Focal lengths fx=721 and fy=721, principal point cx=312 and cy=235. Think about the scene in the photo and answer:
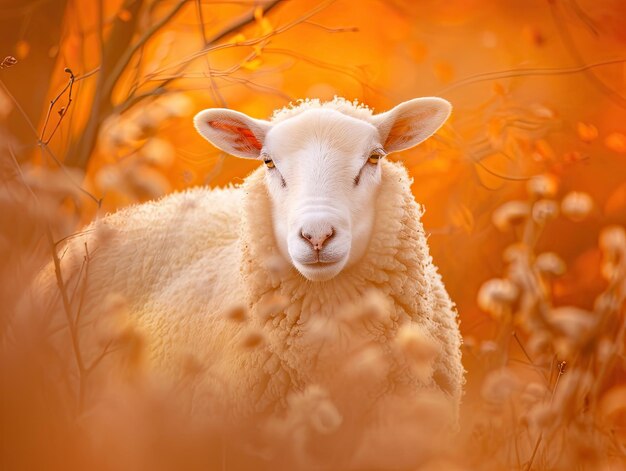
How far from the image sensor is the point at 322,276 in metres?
2.89

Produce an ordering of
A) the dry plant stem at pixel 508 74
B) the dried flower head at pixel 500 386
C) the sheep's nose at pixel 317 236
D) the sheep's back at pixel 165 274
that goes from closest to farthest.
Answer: the dried flower head at pixel 500 386, the sheep's nose at pixel 317 236, the sheep's back at pixel 165 274, the dry plant stem at pixel 508 74

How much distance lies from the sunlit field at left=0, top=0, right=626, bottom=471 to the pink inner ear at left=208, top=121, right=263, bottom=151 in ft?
0.67

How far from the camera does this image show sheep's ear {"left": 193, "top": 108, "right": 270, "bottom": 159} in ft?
10.8

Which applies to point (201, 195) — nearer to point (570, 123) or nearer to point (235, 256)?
point (235, 256)

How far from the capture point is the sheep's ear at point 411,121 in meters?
3.26

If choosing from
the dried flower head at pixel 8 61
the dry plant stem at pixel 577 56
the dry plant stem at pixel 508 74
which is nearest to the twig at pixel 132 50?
the dried flower head at pixel 8 61

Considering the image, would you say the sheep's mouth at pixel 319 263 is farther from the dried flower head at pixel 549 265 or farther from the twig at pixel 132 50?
the twig at pixel 132 50

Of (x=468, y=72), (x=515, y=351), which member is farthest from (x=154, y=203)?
(x=515, y=351)

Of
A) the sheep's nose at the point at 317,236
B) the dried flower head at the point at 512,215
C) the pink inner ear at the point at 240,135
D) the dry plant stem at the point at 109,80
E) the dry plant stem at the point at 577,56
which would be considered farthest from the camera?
the dry plant stem at the point at 577,56

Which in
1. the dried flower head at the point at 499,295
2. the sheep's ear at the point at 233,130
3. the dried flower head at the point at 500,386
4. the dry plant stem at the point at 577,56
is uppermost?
the dry plant stem at the point at 577,56

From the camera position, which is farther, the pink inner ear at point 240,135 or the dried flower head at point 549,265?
the pink inner ear at point 240,135

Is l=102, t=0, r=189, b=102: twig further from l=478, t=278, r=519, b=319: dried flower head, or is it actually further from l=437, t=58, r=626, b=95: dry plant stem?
l=478, t=278, r=519, b=319: dried flower head

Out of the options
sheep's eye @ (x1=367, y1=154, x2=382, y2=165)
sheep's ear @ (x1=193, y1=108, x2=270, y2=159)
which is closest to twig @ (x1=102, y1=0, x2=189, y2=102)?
sheep's ear @ (x1=193, y1=108, x2=270, y2=159)

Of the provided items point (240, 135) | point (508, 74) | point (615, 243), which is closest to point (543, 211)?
point (615, 243)
